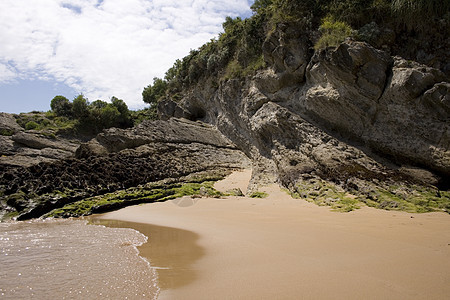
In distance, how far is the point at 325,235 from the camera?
4652 millimetres

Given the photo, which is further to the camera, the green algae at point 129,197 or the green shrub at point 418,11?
the green shrub at point 418,11

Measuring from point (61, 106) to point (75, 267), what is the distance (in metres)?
37.6

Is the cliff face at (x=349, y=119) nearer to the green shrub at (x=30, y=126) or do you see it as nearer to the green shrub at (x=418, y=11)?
the green shrub at (x=418, y=11)

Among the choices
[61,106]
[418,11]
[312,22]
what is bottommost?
[61,106]

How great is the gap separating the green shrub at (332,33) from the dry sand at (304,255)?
818 centimetres

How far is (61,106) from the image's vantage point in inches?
1380

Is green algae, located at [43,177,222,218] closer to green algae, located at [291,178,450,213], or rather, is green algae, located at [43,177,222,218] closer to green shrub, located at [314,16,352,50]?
green algae, located at [291,178,450,213]

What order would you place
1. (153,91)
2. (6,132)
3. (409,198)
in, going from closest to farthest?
1. (409,198)
2. (6,132)
3. (153,91)

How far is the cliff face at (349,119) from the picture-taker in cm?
895

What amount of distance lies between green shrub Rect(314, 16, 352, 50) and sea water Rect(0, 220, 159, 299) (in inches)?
445

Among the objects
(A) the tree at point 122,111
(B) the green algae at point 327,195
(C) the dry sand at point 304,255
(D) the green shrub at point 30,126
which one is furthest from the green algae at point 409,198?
(D) the green shrub at point 30,126

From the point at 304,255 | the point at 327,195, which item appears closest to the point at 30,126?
the point at 327,195

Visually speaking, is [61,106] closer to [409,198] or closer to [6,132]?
[6,132]

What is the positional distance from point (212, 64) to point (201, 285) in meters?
21.9
